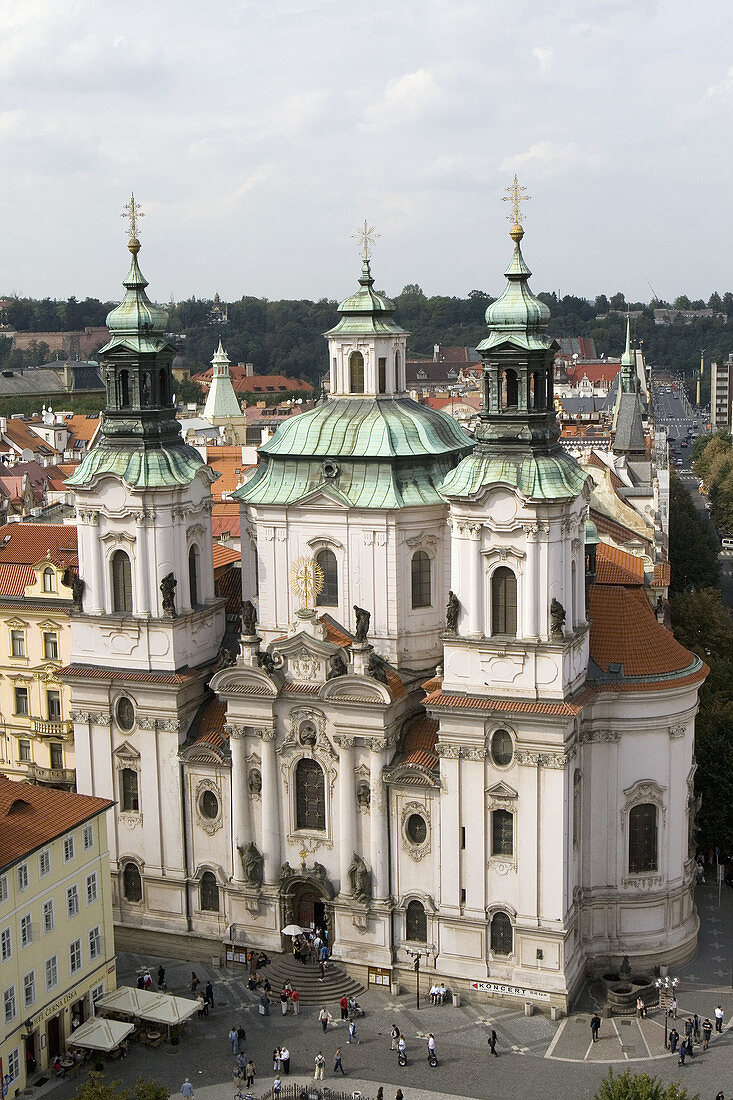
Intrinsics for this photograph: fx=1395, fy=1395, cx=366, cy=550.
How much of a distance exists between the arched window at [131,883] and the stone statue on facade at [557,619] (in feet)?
69.8

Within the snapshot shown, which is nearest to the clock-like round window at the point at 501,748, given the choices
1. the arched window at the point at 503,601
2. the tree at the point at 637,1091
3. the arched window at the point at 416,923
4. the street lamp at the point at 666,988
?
the arched window at the point at 503,601

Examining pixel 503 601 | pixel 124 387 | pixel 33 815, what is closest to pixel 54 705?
pixel 124 387

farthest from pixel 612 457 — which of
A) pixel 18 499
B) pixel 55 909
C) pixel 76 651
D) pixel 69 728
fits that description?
pixel 55 909

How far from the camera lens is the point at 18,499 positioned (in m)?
112

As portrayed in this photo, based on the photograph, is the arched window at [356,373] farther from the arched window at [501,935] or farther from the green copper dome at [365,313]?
the arched window at [501,935]

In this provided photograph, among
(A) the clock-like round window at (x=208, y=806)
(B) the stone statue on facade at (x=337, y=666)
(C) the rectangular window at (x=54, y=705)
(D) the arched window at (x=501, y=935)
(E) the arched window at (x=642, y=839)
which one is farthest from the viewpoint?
(C) the rectangular window at (x=54, y=705)

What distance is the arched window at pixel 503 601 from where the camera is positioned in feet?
166

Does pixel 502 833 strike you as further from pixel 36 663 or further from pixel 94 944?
pixel 36 663

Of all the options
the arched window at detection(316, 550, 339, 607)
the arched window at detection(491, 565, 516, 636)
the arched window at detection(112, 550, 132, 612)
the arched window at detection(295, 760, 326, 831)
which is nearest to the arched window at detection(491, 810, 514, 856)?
the arched window at detection(491, 565, 516, 636)

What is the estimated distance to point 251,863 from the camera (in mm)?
55500

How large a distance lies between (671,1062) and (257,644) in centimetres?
2141

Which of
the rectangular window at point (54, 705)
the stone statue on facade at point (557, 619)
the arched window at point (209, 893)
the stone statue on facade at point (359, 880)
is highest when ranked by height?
the stone statue on facade at point (557, 619)

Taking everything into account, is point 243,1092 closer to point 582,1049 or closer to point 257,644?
point 582,1049

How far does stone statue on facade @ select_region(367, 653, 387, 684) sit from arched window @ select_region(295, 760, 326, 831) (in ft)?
15.6
